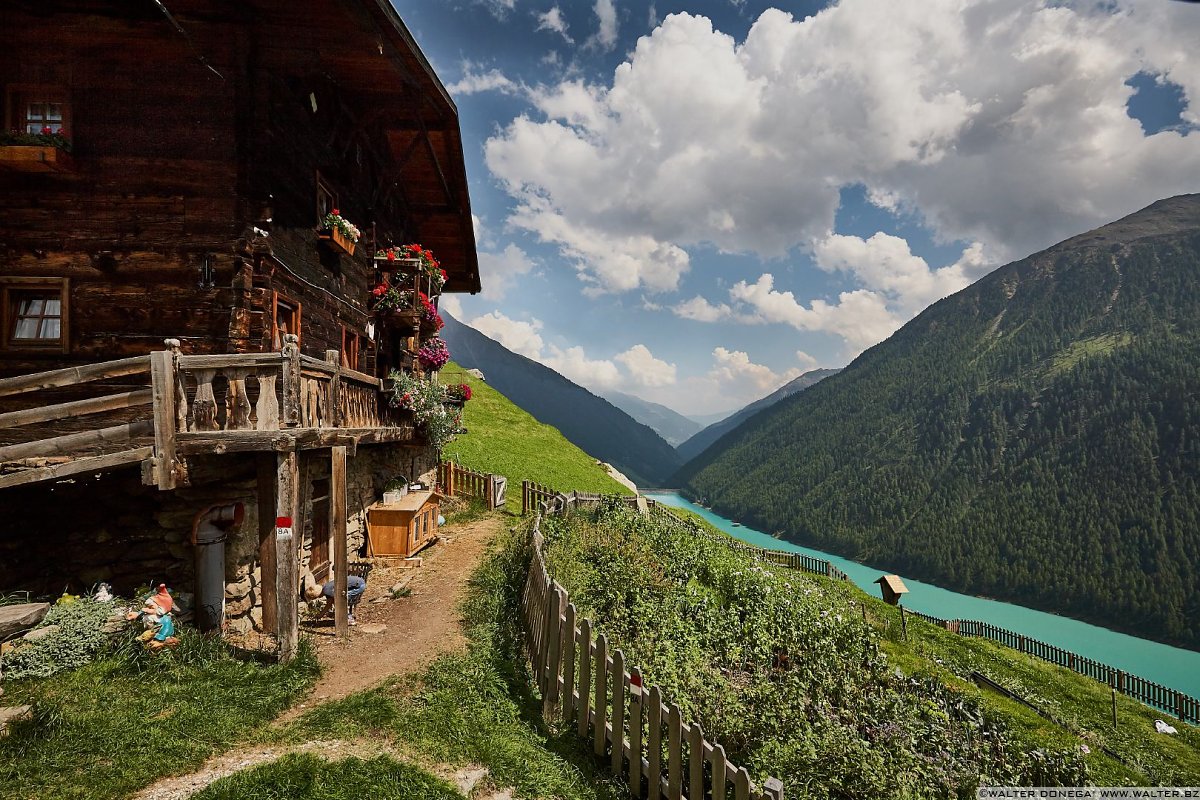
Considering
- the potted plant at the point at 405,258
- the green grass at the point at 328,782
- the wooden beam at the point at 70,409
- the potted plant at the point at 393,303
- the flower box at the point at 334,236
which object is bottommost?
the green grass at the point at 328,782

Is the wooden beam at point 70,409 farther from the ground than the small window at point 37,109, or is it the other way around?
the small window at point 37,109

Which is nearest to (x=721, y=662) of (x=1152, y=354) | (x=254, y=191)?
(x=254, y=191)

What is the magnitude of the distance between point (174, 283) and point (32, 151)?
2.43 m

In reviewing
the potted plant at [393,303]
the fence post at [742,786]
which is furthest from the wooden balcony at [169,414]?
the fence post at [742,786]

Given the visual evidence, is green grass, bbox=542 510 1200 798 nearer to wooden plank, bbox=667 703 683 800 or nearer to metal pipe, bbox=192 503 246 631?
wooden plank, bbox=667 703 683 800

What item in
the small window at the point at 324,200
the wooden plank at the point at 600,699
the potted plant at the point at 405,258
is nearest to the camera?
the wooden plank at the point at 600,699

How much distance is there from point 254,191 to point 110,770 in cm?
786

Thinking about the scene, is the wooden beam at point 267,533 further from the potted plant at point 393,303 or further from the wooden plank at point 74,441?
the potted plant at point 393,303

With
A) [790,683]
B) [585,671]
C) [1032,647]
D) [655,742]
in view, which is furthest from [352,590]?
[1032,647]

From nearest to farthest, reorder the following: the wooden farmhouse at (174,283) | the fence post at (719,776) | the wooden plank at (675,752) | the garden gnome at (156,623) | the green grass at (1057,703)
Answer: the fence post at (719,776)
the wooden plank at (675,752)
the garden gnome at (156,623)
the wooden farmhouse at (174,283)
the green grass at (1057,703)

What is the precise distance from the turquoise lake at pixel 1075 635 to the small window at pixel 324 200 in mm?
53124

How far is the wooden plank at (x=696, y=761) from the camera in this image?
4391mm

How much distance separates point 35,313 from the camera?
8.24 metres

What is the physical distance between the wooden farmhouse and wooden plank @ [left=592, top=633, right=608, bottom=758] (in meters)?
4.21
